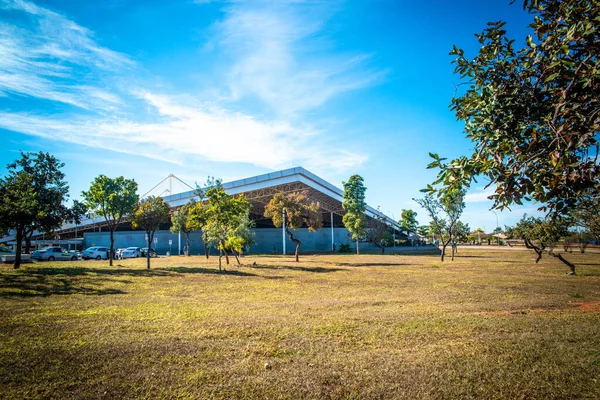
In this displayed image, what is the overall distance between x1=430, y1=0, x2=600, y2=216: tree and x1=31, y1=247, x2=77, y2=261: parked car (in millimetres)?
42853

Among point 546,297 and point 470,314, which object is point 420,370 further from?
point 546,297

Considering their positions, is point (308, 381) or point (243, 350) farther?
point (243, 350)

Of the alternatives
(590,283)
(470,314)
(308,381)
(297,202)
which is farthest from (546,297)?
(297,202)

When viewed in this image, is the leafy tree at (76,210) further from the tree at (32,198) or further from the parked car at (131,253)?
the parked car at (131,253)

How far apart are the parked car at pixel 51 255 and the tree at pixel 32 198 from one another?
15.0 meters

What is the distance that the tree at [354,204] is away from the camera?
4938 centimetres

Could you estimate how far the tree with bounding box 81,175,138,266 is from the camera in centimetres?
2362

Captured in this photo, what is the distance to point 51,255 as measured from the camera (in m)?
35.7

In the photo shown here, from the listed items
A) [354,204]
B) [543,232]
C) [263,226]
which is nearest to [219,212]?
[543,232]

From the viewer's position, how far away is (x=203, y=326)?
765cm

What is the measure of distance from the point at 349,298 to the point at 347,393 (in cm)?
778

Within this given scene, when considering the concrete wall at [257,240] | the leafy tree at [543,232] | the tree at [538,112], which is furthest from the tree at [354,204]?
→ the tree at [538,112]

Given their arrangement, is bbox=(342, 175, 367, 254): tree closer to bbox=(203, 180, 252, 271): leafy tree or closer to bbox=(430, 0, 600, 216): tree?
bbox=(203, 180, 252, 271): leafy tree

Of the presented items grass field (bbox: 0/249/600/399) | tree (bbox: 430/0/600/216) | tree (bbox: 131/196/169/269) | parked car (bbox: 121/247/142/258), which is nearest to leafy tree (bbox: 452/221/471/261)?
grass field (bbox: 0/249/600/399)
